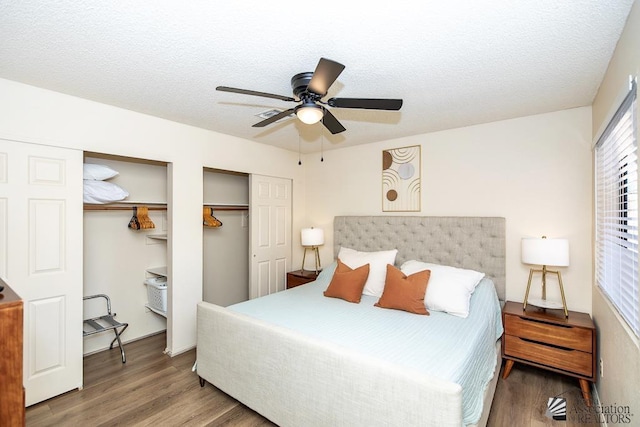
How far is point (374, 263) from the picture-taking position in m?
3.24

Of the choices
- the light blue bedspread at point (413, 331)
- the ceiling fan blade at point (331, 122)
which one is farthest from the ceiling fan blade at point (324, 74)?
the light blue bedspread at point (413, 331)

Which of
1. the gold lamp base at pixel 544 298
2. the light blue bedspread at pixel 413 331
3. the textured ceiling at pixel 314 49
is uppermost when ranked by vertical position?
the textured ceiling at pixel 314 49

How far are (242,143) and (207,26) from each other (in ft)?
7.36

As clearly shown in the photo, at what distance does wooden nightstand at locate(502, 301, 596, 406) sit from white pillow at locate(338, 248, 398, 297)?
1.09 meters

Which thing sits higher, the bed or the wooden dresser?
the wooden dresser

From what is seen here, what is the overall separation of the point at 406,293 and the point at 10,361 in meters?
2.41

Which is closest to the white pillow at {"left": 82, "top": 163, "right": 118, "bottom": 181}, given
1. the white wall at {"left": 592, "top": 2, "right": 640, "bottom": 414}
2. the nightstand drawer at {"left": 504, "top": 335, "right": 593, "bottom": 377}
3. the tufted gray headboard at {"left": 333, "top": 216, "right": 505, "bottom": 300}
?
the tufted gray headboard at {"left": 333, "top": 216, "right": 505, "bottom": 300}

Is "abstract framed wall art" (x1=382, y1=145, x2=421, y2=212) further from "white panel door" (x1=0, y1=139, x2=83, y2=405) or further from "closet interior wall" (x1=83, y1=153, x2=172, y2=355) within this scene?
"white panel door" (x1=0, y1=139, x2=83, y2=405)

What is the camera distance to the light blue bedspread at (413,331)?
1.75 m

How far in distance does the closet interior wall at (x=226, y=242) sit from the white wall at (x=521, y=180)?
2.02 m

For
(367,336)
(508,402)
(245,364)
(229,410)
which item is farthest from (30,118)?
(508,402)

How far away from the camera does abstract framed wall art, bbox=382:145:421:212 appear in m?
3.58

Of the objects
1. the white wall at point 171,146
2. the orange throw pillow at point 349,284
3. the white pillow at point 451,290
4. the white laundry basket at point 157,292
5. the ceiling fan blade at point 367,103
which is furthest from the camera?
the white laundry basket at point 157,292

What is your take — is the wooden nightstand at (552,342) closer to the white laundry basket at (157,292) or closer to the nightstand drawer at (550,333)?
the nightstand drawer at (550,333)
